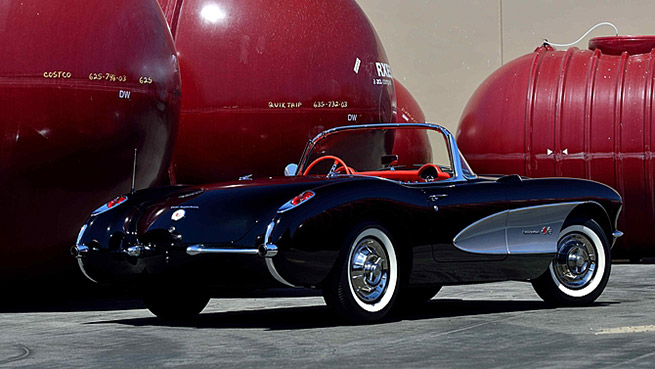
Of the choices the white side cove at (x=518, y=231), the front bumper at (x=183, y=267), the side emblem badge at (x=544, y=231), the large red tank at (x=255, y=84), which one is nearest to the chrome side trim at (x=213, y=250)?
the front bumper at (x=183, y=267)

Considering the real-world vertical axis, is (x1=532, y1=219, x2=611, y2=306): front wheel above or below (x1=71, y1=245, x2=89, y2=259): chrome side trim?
below

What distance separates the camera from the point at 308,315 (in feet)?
24.7

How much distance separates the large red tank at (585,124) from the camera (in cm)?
1324

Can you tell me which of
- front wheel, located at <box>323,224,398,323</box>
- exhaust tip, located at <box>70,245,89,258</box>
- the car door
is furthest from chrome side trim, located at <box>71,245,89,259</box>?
the car door

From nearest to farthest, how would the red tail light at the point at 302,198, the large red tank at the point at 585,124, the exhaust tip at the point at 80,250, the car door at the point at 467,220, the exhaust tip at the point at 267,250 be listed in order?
the exhaust tip at the point at 267,250 < the red tail light at the point at 302,198 < the exhaust tip at the point at 80,250 < the car door at the point at 467,220 < the large red tank at the point at 585,124

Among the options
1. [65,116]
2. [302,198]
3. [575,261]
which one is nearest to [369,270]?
[302,198]

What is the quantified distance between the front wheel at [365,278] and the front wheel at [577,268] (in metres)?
1.46

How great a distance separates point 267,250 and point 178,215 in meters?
0.67

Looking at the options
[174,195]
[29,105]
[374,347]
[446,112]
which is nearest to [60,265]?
[29,105]

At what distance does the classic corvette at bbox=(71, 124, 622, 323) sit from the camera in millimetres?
6484

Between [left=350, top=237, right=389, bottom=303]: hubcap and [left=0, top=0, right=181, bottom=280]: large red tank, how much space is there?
117 inches

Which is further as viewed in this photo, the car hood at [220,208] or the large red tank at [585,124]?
the large red tank at [585,124]

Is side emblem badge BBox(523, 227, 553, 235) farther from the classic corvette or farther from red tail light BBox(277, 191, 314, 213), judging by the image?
red tail light BBox(277, 191, 314, 213)

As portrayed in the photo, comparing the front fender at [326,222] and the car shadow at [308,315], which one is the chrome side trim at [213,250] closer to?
the front fender at [326,222]
